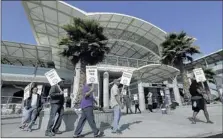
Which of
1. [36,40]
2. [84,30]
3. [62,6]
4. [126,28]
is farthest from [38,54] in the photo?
[84,30]

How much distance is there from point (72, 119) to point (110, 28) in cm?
1998

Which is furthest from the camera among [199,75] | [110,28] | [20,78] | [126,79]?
[110,28]

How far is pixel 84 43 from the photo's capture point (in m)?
9.73

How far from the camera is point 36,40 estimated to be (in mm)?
24500

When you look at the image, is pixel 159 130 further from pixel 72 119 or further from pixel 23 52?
pixel 23 52

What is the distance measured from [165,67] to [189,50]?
3.57 m

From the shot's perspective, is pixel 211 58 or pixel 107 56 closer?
pixel 107 56

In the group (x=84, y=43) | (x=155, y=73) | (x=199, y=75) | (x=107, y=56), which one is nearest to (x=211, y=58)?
(x=155, y=73)

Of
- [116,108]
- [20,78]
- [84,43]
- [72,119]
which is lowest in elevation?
[72,119]

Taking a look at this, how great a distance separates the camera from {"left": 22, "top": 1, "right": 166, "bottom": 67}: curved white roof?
18906mm

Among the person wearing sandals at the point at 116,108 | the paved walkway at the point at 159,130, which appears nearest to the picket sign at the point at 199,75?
the paved walkway at the point at 159,130

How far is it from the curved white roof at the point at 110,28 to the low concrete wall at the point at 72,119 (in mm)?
15433

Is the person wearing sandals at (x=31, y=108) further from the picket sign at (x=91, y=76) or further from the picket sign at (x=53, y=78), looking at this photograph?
the picket sign at (x=91, y=76)

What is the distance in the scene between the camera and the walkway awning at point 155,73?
16203mm
